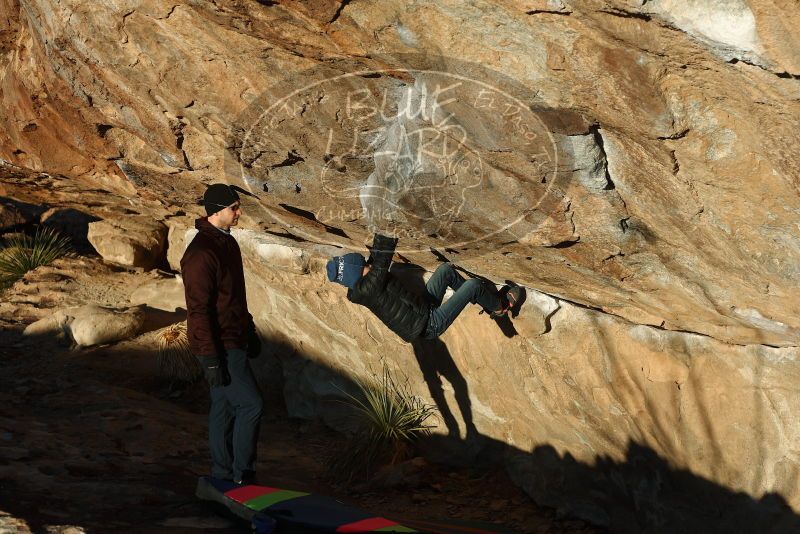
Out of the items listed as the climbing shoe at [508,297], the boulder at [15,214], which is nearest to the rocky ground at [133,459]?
the climbing shoe at [508,297]

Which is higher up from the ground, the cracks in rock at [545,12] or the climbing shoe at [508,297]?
the cracks in rock at [545,12]

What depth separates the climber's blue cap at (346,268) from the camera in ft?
17.7

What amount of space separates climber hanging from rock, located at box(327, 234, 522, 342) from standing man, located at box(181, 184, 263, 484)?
2.84 ft

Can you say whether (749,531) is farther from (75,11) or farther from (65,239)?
(65,239)

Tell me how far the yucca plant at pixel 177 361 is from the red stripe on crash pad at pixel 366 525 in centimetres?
467

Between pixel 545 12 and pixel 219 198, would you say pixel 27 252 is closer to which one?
pixel 219 198

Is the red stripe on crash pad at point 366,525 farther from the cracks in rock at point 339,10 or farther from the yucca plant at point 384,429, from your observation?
the cracks in rock at point 339,10

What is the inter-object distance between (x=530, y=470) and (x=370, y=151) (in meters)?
2.83

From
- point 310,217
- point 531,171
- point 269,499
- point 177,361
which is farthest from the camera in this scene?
point 177,361

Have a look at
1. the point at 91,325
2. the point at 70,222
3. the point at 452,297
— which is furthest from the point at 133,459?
the point at 70,222

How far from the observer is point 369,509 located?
581 centimetres

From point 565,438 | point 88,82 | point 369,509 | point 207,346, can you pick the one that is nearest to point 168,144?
point 88,82

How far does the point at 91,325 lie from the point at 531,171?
243 inches

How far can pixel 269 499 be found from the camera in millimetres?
4352
